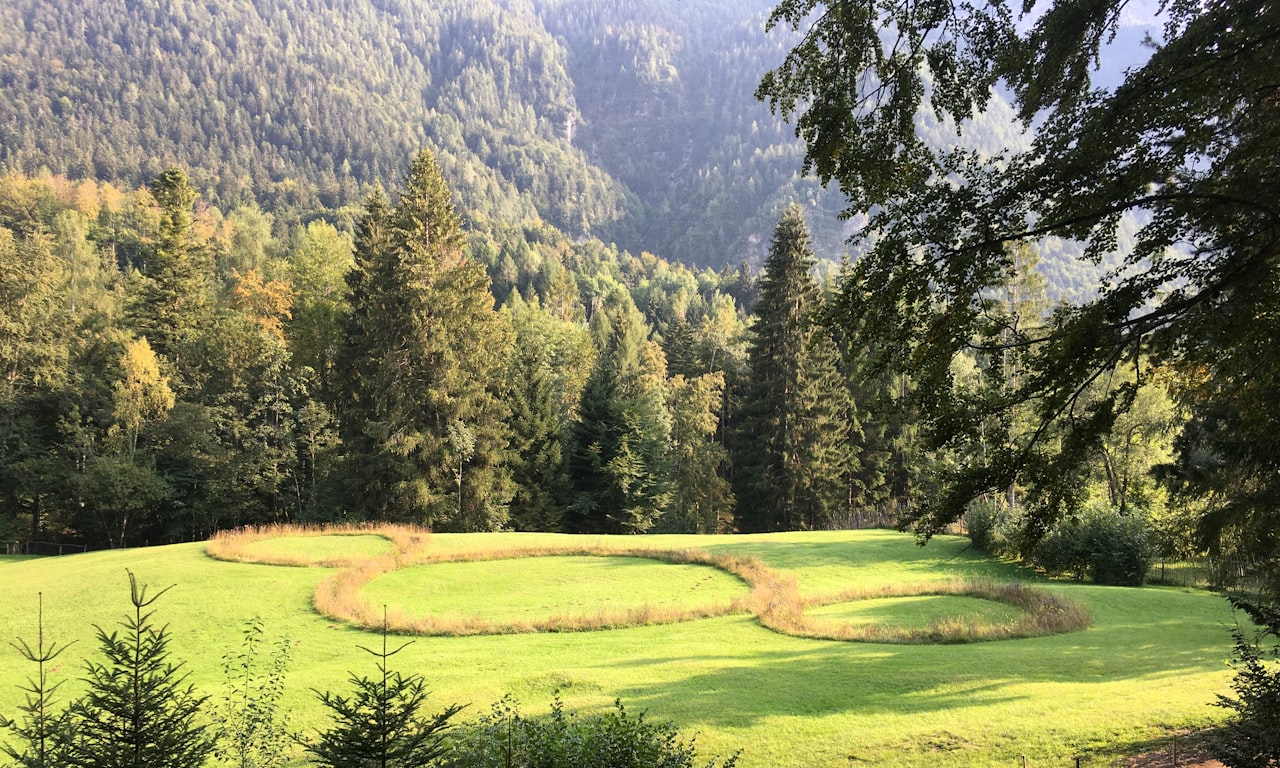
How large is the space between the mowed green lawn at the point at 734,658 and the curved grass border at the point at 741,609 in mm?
442

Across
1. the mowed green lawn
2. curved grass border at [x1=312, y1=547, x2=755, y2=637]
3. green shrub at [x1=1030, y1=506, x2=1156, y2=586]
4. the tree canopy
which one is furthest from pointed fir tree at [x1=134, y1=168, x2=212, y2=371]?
the tree canopy

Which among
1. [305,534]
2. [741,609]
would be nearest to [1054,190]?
[741,609]

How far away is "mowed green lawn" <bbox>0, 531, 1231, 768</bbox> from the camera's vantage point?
8430mm

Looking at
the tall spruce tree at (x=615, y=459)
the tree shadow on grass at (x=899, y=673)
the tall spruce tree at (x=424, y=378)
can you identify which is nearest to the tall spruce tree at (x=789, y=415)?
the tall spruce tree at (x=615, y=459)

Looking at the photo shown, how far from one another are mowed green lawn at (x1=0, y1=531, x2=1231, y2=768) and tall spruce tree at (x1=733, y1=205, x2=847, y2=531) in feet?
64.7

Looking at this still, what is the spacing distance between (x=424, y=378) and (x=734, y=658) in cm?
2886

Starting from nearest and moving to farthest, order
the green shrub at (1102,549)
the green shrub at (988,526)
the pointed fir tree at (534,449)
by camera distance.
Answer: the green shrub at (1102,549)
the green shrub at (988,526)
the pointed fir tree at (534,449)

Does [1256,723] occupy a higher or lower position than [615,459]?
lower

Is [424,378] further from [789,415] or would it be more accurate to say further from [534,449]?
[789,415]

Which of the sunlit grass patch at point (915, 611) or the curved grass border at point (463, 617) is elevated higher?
the curved grass border at point (463, 617)

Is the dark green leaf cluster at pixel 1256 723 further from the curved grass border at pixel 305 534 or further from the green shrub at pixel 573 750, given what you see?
the curved grass border at pixel 305 534

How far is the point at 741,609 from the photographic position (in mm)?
16453

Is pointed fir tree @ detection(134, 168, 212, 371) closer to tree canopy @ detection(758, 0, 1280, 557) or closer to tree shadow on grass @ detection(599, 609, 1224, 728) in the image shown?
tree shadow on grass @ detection(599, 609, 1224, 728)

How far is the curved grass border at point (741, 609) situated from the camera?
45.8 feet
